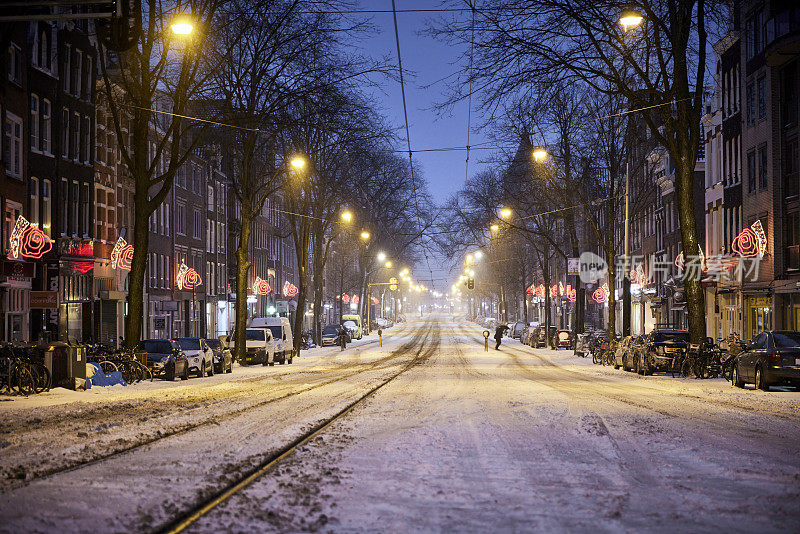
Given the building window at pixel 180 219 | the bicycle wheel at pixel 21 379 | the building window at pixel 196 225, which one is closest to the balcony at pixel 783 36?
the bicycle wheel at pixel 21 379

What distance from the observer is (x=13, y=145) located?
38719mm

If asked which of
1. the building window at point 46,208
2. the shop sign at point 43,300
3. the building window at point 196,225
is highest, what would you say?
the building window at point 196,225

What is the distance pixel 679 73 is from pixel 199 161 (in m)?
45.7

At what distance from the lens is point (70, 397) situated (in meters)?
23.6

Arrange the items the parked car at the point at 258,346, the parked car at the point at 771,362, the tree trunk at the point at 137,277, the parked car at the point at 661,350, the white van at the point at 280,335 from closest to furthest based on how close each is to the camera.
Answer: the parked car at the point at 771,362 → the tree trunk at the point at 137,277 → the parked car at the point at 661,350 → the parked car at the point at 258,346 → the white van at the point at 280,335

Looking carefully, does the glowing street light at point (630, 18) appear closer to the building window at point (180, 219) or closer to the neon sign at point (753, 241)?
the neon sign at point (753, 241)

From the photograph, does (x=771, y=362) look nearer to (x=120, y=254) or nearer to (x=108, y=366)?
(x=108, y=366)

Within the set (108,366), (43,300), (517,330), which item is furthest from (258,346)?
(517,330)

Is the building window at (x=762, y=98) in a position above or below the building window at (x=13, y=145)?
above

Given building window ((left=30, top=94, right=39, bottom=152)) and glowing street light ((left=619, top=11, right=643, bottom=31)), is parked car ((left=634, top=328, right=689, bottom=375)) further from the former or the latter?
building window ((left=30, top=94, right=39, bottom=152))

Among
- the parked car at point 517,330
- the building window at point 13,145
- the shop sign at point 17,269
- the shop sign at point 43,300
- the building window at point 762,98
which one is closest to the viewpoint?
the shop sign at point 17,269

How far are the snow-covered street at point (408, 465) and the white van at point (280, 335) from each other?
92.4 ft

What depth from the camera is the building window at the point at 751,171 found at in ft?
160

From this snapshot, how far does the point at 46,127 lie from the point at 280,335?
1578cm
